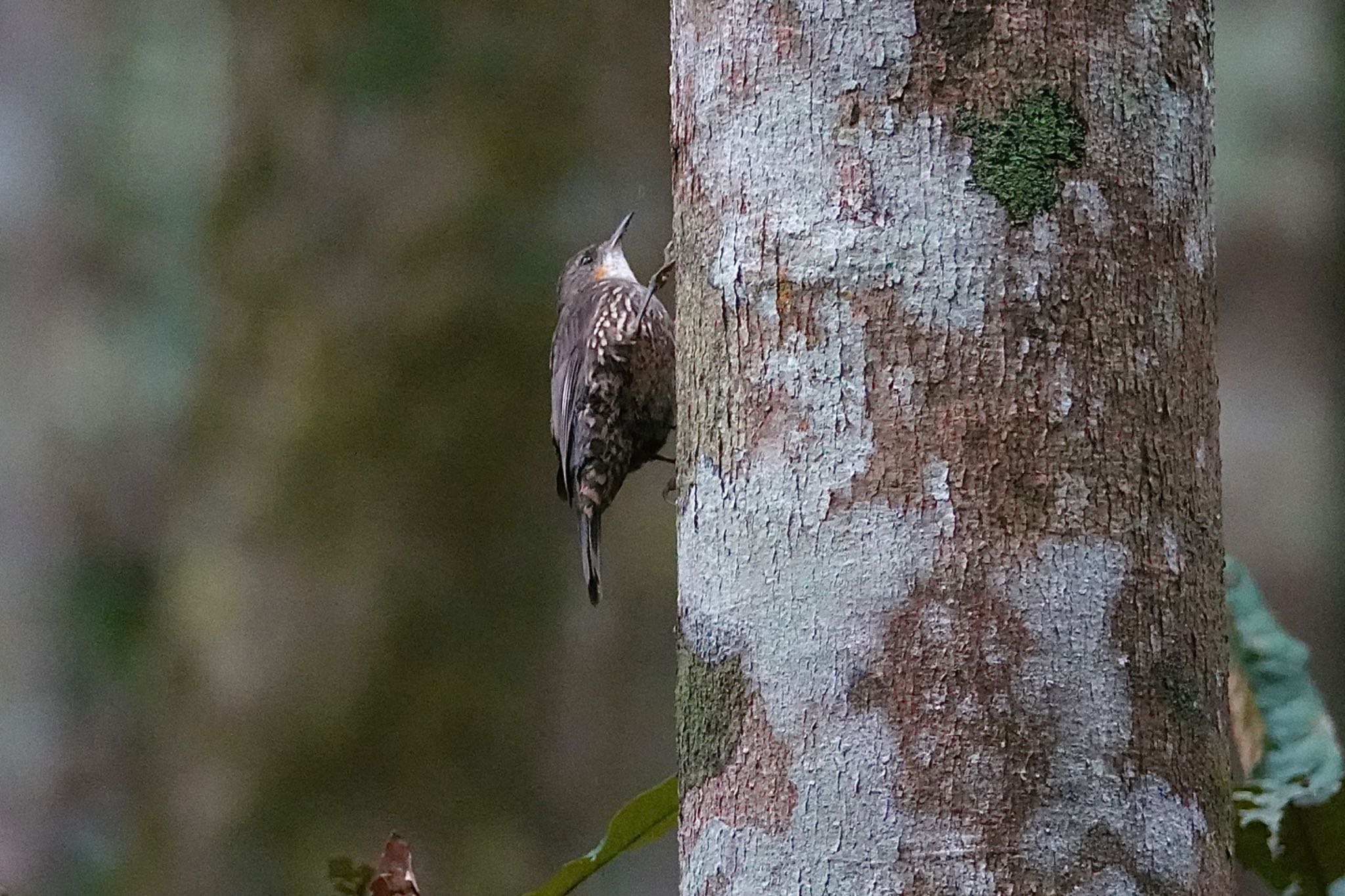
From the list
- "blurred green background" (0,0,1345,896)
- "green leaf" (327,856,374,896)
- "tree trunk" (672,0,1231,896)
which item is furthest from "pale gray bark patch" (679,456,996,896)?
"blurred green background" (0,0,1345,896)

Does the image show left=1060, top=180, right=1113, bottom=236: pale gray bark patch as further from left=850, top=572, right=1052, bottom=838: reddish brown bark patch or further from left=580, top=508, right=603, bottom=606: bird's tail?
left=580, top=508, right=603, bottom=606: bird's tail

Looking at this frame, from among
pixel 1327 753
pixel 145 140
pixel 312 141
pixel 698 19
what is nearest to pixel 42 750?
pixel 145 140

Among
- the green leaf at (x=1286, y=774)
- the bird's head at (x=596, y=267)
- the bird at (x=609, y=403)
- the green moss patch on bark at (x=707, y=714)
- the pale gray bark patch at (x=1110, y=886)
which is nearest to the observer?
the pale gray bark patch at (x=1110, y=886)

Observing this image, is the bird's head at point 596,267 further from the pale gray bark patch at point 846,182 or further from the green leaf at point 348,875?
the pale gray bark patch at point 846,182

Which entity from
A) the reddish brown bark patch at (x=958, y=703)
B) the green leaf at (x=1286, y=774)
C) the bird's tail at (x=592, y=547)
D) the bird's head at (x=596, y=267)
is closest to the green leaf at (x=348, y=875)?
the reddish brown bark patch at (x=958, y=703)

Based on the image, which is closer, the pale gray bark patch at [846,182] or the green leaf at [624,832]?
the pale gray bark patch at [846,182]

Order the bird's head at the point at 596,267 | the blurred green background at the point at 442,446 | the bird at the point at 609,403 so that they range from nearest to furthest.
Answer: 1. the bird at the point at 609,403
2. the bird's head at the point at 596,267
3. the blurred green background at the point at 442,446

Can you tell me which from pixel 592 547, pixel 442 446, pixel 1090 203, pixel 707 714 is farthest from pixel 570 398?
pixel 1090 203

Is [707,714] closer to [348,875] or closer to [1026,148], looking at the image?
[1026,148]

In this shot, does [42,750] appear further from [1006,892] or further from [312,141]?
[1006,892]
